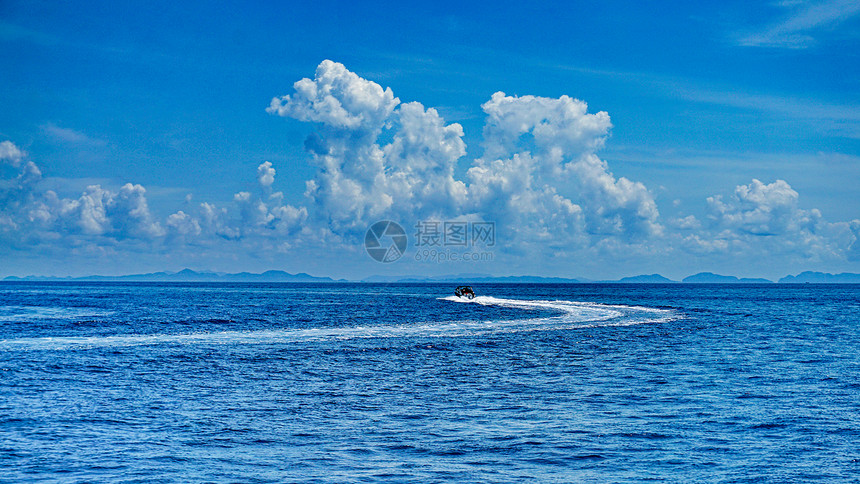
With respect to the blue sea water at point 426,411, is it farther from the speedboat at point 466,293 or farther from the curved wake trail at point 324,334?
the speedboat at point 466,293

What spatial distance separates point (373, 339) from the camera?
54.0m

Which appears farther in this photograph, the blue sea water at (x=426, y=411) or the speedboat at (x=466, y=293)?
the speedboat at (x=466, y=293)

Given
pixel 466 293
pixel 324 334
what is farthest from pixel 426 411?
pixel 466 293

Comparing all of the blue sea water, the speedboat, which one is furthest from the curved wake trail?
the speedboat

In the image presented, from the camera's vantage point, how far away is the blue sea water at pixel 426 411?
60.7 ft

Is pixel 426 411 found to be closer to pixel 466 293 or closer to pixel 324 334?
pixel 324 334

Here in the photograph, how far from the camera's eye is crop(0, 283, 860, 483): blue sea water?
18500mm

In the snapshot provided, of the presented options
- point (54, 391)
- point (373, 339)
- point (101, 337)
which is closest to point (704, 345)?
point (373, 339)

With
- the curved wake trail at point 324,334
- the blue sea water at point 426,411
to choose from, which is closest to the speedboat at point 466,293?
the curved wake trail at point 324,334

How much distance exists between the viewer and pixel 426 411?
2550cm

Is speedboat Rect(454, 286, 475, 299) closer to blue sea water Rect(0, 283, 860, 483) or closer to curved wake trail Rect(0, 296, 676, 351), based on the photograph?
curved wake trail Rect(0, 296, 676, 351)

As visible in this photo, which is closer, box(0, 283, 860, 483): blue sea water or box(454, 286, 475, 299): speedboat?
box(0, 283, 860, 483): blue sea water

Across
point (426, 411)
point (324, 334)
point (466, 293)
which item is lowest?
point (324, 334)

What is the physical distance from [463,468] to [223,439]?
830cm
